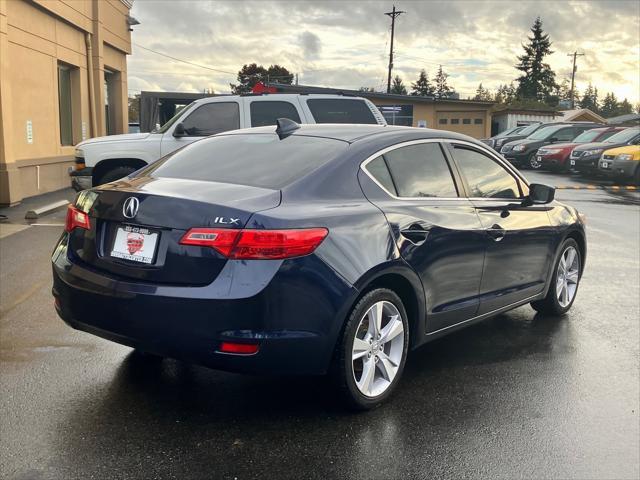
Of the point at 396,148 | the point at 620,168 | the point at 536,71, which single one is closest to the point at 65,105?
the point at 396,148

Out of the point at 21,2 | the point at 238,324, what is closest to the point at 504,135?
the point at 21,2

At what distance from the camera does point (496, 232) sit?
186 inches

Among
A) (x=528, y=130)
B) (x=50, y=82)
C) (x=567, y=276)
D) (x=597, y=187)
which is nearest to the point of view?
(x=567, y=276)

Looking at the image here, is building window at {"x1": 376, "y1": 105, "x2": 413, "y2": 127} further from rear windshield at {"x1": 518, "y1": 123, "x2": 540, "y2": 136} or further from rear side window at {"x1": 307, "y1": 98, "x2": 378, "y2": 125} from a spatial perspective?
rear side window at {"x1": 307, "y1": 98, "x2": 378, "y2": 125}

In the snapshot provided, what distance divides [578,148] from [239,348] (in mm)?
21425

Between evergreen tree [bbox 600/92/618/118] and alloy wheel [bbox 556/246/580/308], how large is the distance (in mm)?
110361

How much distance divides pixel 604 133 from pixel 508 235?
21.8 m

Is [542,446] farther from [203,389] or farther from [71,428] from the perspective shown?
[71,428]

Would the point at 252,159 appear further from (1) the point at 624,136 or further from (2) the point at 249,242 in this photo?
(1) the point at 624,136

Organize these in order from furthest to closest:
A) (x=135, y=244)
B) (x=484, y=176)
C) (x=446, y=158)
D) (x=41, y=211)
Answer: (x=41, y=211)
(x=484, y=176)
(x=446, y=158)
(x=135, y=244)

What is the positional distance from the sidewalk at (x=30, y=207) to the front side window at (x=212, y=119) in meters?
2.80

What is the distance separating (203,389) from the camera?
13.4 ft

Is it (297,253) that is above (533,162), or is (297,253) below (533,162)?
above

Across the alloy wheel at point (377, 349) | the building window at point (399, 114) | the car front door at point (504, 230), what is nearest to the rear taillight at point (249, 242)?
the alloy wheel at point (377, 349)
